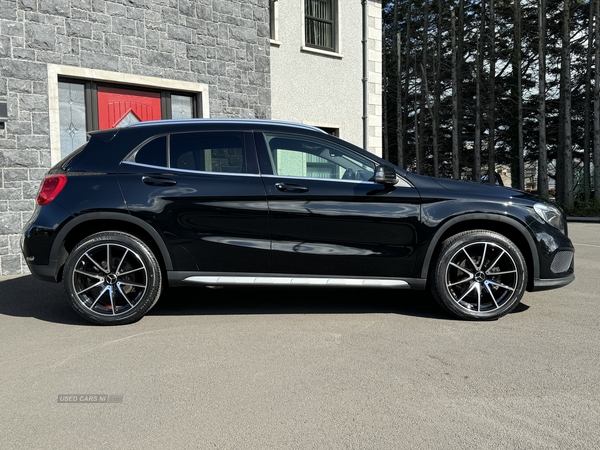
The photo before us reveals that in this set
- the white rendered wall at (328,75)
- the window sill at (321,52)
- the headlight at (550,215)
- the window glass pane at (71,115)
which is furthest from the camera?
the window sill at (321,52)

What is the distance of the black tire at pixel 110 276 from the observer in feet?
16.6

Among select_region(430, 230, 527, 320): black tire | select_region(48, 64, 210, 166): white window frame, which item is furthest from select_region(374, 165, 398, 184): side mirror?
select_region(48, 64, 210, 166): white window frame

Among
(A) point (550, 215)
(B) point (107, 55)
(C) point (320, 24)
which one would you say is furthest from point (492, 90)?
(A) point (550, 215)

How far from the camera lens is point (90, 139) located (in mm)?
5332

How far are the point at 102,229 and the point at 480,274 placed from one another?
335 cm

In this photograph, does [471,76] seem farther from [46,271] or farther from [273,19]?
[46,271]

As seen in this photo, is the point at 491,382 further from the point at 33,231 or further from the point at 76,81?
the point at 76,81

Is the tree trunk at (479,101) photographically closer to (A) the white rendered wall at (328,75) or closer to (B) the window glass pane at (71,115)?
(A) the white rendered wall at (328,75)

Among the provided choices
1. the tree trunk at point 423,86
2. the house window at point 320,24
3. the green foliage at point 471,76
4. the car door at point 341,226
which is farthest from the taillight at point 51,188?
the tree trunk at point 423,86

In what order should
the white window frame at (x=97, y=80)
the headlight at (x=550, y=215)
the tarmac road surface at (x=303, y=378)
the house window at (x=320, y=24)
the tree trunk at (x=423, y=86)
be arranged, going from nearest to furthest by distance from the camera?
1. the tarmac road surface at (x=303, y=378)
2. the headlight at (x=550, y=215)
3. the white window frame at (x=97, y=80)
4. the house window at (x=320, y=24)
5. the tree trunk at (x=423, y=86)

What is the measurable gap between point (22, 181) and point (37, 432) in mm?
6187

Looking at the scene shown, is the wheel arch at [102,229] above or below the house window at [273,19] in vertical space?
below

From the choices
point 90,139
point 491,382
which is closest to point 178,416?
point 491,382

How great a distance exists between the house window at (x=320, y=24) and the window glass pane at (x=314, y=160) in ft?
28.0
